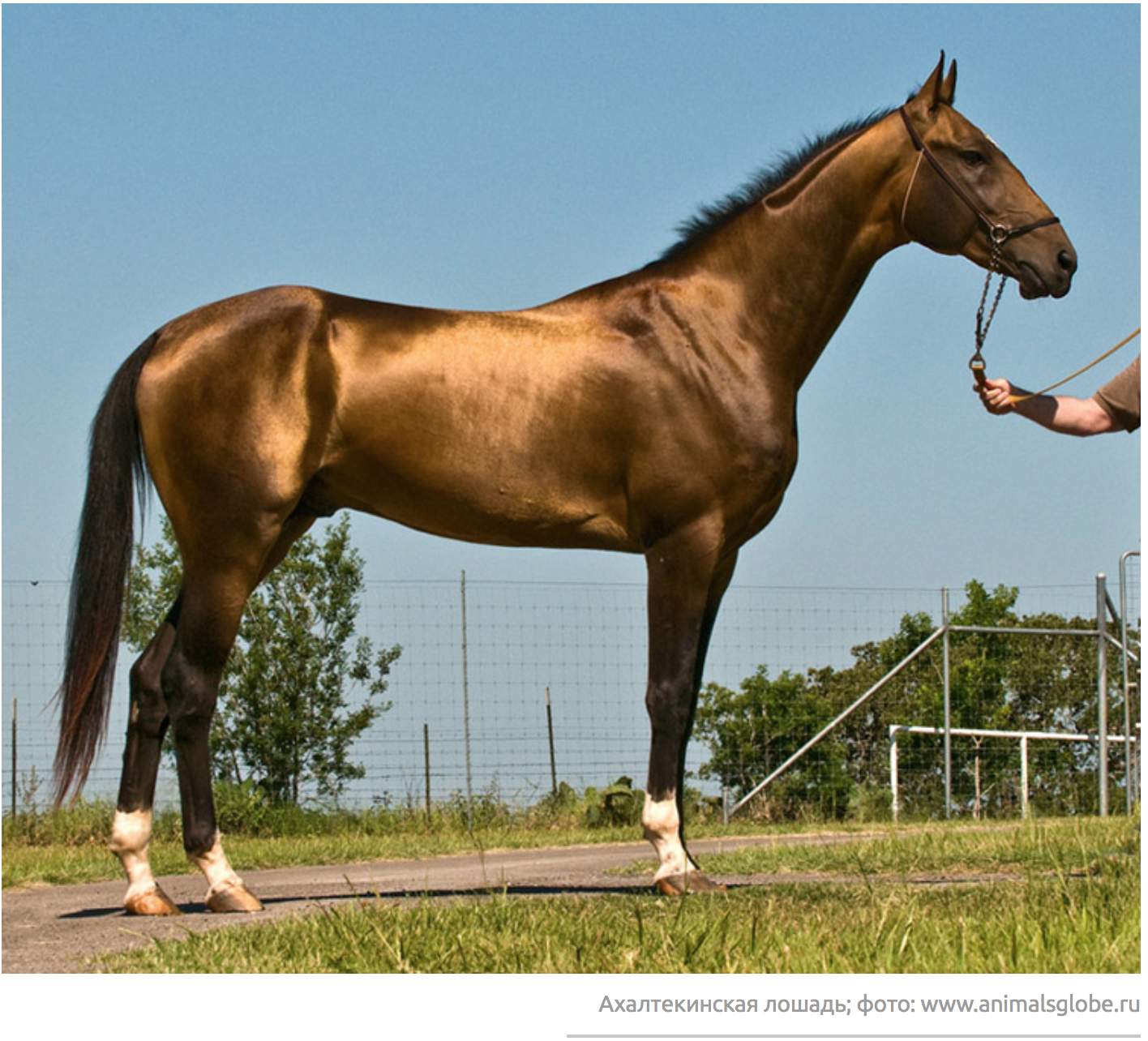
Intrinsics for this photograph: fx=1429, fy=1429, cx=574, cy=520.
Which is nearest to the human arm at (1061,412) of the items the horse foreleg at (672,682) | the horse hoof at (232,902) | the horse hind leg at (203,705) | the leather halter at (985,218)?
the leather halter at (985,218)

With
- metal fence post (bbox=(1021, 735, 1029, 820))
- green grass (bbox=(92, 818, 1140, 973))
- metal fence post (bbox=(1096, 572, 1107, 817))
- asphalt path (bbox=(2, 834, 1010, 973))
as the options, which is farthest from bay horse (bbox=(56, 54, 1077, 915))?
metal fence post (bbox=(1096, 572, 1107, 817))

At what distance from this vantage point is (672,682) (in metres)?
5.53

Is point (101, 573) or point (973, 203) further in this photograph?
point (101, 573)

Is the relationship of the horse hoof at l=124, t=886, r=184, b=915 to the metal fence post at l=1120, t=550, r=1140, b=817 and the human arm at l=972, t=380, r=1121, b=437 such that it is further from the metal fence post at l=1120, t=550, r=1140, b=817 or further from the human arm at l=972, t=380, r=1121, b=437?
the metal fence post at l=1120, t=550, r=1140, b=817

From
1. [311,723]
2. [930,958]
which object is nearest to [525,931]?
[930,958]

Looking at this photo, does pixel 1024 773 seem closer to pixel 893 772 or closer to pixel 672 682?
pixel 893 772

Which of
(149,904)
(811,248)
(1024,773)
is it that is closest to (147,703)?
(149,904)

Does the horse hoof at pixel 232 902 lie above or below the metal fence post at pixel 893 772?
above

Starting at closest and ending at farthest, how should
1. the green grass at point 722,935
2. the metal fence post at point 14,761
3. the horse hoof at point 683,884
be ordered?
the green grass at point 722,935 < the horse hoof at point 683,884 < the metal fence post at point 14,761

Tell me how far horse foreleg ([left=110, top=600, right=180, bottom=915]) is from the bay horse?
1 centimetres

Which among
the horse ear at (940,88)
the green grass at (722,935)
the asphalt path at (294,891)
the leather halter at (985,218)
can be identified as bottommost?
the asphalt path at (294,891)

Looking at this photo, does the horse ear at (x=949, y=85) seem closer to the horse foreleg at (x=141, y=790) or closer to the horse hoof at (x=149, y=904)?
the horse foreleg at (x=141, y=790)

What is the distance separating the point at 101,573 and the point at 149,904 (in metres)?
1.35

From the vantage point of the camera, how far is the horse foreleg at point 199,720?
5.50 meters
